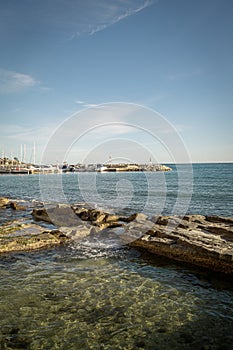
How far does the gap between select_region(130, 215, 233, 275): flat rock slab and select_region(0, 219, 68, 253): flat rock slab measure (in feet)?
16.0

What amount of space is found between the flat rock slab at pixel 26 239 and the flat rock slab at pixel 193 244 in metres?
4.88

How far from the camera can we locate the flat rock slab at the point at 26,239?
1465 centimetres

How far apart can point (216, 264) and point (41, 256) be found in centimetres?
868

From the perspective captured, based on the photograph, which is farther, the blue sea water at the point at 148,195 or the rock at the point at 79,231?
the blue sea water at the point at 148,195

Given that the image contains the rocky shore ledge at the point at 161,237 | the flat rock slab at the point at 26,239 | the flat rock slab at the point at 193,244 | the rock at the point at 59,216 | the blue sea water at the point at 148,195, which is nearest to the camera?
the flat rock slab at the point at 193,244

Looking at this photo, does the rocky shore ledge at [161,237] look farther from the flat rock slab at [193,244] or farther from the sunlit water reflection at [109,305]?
the sunlit water reflection at [109,305]

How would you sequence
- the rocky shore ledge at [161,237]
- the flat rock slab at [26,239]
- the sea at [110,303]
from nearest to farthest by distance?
1. the sea at [110,303]
2. the rocky shore ledge at [161,237]
3. the flat rock slab at [26,239]

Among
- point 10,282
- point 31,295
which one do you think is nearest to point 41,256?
point 10,282

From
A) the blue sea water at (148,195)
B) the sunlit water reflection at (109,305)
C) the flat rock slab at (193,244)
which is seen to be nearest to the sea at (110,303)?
the sunlit water reflection at (109,305)

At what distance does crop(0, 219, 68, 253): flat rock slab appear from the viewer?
14648 millimetres

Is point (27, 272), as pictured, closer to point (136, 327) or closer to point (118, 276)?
point (118, 276)

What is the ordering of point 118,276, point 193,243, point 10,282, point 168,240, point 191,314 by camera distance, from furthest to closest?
point 168,240 → point 193,243 → point 118,276 → point 10,282 → point 191,314

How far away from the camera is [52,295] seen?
9484 mm

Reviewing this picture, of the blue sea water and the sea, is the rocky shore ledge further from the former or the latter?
the blue sea water
